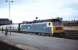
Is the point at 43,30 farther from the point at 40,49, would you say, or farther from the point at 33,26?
the point at 40,49

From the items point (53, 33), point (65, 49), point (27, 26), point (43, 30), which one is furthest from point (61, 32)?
point (65, 49)

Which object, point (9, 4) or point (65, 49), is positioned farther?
point (9, 4)

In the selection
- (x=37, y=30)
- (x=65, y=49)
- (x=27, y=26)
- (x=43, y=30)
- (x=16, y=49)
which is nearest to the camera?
(x=65, y=49)

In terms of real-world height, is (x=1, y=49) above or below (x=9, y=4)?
below

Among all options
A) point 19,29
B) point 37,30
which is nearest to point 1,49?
point 37,30

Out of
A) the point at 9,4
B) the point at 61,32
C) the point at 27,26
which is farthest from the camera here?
the point at 9,4

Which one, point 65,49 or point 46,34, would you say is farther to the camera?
point 46,34

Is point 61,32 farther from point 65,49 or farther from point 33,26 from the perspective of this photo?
point 65,49

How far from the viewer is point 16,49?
1845 centimetres

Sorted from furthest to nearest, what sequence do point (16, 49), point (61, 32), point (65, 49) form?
1. point (61, 32)
2. point (16, 49)
3. point (65, 49)

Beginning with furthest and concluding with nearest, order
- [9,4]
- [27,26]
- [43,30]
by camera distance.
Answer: [9,4]
[27,26]
[43,30]

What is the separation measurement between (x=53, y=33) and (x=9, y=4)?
73.3 feet

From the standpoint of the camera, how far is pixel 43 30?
1485 inches

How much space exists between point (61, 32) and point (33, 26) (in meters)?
9.81
